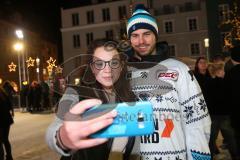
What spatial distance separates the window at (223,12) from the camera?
38.2m

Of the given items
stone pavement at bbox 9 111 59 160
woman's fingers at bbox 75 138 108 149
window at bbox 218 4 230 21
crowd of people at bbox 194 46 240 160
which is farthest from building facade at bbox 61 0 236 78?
woman's fingers at bbox 75 138 108 149

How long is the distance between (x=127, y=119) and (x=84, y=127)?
160mm

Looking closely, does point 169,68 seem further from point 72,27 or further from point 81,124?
point 72,27

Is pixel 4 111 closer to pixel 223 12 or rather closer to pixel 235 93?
pixel 235 93

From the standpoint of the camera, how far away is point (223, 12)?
126 feet

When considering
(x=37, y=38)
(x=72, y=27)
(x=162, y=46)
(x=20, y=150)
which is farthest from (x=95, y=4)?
(x=162, y=46)

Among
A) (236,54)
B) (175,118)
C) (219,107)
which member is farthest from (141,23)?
(219,107)

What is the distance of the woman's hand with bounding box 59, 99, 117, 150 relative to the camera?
118cm

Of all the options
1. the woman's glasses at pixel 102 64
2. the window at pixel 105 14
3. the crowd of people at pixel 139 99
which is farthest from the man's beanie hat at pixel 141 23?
the window at pixel 105 14

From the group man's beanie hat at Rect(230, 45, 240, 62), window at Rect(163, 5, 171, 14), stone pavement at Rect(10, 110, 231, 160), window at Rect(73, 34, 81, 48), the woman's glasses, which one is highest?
window at Rect(163, 5, 171, 14)

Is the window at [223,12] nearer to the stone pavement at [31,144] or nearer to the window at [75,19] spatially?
the window at [75,19]

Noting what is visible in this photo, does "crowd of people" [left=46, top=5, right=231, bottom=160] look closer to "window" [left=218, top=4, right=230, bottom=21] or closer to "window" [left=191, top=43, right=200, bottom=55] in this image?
"window" [left=218, top=4, right=230, bottom=21]

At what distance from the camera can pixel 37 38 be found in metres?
45.6

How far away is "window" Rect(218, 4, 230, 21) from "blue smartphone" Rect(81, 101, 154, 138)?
38712 millimetres
